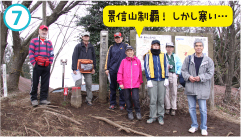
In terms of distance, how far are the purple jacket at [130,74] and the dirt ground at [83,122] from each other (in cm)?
97

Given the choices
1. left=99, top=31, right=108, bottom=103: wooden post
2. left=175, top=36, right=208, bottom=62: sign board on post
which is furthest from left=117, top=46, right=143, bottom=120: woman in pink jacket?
left=175, top=36, right=208, bottom=62: sign board on post

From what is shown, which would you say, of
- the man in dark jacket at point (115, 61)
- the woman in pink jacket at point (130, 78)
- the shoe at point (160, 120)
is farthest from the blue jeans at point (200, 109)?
the man in dark jacket at point (115, 61)

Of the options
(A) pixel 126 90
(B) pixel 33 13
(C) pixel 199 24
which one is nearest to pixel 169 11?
(C) pixel 199 24

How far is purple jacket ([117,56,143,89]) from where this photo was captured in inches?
188

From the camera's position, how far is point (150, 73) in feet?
15.4

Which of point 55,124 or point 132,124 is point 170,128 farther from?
point 55,124

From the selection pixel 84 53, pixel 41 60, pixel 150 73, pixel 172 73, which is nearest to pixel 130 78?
pixel 150 73

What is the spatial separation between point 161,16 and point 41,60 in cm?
414

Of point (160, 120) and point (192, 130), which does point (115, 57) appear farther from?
point (192, 130)

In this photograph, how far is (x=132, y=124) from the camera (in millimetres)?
4605

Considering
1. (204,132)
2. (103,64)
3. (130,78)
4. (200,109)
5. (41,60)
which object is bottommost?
(204,132)

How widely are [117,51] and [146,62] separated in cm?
110

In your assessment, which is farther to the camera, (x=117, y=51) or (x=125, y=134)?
(x=117, y=51)

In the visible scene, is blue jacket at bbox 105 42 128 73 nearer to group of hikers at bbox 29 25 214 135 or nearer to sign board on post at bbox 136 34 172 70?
group of hikers at bbox 29 25 214 135
